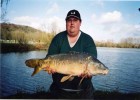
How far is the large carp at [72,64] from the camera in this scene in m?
3.91

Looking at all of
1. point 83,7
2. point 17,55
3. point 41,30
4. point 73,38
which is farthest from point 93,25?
point 73,38

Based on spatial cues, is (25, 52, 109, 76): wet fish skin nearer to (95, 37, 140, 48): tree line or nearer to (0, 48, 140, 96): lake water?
(0, 48, 140, 96): lake water

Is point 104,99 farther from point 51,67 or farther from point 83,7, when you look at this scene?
point 51,67

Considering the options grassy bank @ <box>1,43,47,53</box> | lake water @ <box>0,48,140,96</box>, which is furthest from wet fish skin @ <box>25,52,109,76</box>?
grassy bank @ <box>1,43,47,53</box>

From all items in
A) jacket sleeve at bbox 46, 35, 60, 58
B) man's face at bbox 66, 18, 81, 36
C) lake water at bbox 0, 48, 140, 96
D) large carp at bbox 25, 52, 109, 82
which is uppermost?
man's face at bbox 66, 18, 81, 36

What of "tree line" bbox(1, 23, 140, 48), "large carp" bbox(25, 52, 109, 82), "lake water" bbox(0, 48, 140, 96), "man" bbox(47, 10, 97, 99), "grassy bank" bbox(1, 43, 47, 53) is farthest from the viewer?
"grassy bank" bbox(1, 43, 47, 53)

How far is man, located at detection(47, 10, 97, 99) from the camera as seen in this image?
A: 4090 millimetres

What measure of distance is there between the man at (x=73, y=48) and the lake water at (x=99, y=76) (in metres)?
4.96

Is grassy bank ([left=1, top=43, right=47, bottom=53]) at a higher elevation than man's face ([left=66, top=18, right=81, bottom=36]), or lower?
lower

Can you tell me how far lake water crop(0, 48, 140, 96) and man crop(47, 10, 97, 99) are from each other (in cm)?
496

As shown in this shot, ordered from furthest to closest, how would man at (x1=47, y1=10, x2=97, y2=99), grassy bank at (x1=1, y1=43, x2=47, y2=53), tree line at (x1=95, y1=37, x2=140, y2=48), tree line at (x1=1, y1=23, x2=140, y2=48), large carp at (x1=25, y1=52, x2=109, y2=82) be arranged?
tree line at (x1=95, y1=37, x2=140, y2=48), grassy bank at (x1=1, y1=43, x2=47, y2=53), tree line at (x1=1, y1=23, x2=140, y2=48), man at (x1=47, y1=10, x2=97, y2=99), large carp at (x1=25, y1=52, x2=109, y2=82)

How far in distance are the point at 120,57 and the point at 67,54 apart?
8392 millimetres

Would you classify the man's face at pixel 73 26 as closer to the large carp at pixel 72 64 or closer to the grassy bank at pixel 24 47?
the large carp at pixel 72 64

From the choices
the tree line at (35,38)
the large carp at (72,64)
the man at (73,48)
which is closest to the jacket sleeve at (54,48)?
the man at (73,48)
